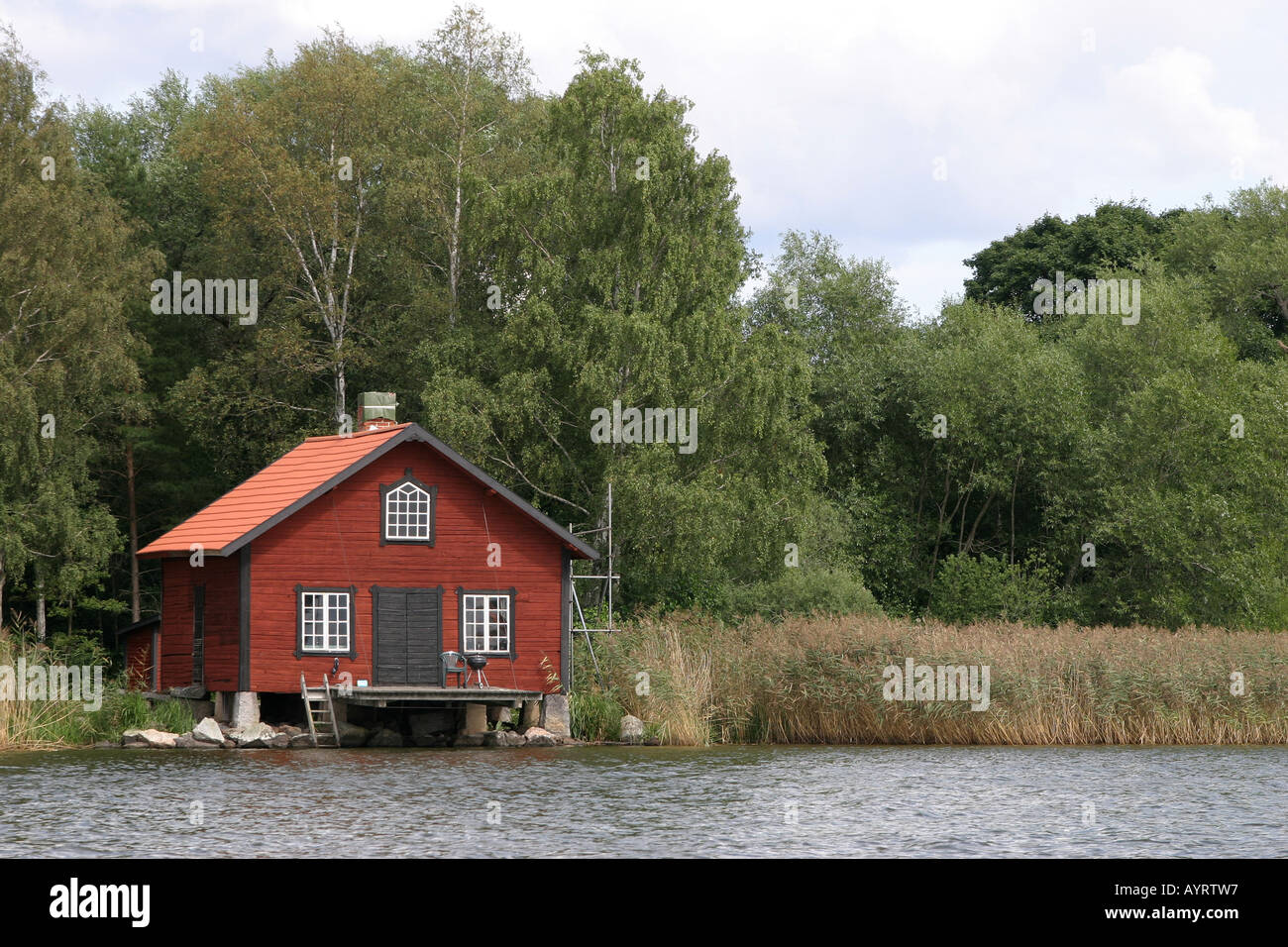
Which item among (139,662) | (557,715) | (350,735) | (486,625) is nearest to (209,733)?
(350,735)

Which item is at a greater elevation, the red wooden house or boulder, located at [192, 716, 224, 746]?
the red wooden house

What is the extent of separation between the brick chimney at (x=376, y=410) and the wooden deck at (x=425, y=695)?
7.37m

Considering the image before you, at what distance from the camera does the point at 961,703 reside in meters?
34.6

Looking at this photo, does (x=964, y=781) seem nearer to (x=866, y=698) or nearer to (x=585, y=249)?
(x=866, y=698)

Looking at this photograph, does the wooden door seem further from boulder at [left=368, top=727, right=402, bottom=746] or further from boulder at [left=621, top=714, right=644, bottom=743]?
boulder at [left=621, top=714, right=644, bottom=743]

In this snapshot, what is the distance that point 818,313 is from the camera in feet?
209

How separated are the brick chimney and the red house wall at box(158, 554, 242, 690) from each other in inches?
209

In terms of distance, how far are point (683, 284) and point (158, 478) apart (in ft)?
56.8

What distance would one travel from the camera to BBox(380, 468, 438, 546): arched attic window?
3700cm

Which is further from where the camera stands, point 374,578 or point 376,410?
point 376,410

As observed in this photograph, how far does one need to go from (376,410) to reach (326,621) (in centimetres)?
638

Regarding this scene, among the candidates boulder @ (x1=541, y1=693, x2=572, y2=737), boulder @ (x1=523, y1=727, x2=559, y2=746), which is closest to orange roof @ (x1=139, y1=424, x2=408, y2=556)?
boulder @ (x1=541, y1=693, x2=572, y2=737)

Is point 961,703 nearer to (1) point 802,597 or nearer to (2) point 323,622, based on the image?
(1) point 802,597

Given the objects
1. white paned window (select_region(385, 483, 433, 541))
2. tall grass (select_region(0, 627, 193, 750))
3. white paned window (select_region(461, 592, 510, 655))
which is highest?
white paned window (select_region(385, 483, 433, 541))
